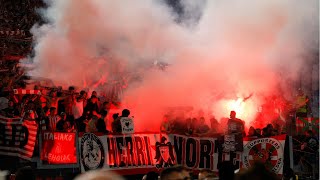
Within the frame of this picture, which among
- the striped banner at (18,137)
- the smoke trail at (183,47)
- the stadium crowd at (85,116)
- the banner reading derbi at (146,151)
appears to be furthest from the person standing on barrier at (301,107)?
the striped banner at (18,137)

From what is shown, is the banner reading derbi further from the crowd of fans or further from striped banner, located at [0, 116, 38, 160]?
the crowd of fans

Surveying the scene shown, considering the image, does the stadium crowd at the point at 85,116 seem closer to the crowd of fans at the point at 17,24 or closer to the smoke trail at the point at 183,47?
the smoke trail at the point at 183,47

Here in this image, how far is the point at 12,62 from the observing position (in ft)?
43.6

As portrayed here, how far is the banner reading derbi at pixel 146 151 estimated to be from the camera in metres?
7.68

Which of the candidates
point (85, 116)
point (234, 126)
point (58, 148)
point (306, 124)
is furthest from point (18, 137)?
point (306, 124)

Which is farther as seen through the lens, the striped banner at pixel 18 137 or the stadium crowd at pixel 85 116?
the stadium crowd at pixel 85 116

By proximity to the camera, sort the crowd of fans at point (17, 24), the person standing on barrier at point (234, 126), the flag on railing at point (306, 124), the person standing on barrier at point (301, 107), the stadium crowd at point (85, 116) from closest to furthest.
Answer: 1. the stadium crowd at point (85, 116)
2. the person standing on barrier at point (234, 126)
3. the flag on railing at point (306, 124)
4. the person standing on barrier at point (301, 107)
5. the crowd of fans at point (17, 24)

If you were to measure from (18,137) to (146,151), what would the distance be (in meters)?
1.90

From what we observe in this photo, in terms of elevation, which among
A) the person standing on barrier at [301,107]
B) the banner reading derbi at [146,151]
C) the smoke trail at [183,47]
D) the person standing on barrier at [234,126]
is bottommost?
the banner reading derbi at [146,151]

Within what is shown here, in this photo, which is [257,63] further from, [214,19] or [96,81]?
[96,81]

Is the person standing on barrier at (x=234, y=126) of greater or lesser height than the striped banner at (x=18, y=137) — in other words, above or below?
above

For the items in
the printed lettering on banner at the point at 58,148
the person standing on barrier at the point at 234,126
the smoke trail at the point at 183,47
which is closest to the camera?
the printed lettering on banner at the point at 58,148

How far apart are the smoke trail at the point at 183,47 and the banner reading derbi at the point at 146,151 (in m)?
2.94

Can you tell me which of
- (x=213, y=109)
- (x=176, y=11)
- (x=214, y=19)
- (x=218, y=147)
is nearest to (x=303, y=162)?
(x=218, y=147)
